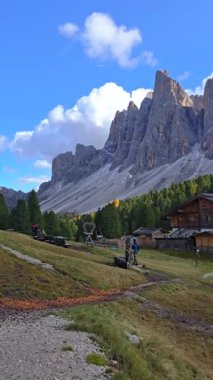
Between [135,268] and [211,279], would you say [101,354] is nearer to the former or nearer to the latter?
[135,268]

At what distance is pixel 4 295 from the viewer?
94.8 feet

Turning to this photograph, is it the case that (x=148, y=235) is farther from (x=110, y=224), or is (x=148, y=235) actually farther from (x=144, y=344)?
(x=144, y=344)

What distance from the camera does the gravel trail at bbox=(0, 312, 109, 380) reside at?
14242mm

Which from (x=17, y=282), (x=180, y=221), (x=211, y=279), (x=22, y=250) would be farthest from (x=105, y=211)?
(x=17, y=282)

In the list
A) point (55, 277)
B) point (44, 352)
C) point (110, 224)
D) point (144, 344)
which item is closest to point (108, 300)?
point (55, 277)

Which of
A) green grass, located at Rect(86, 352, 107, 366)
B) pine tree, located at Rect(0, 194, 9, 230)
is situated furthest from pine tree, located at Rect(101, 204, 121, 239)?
green grass, located at Rect(86, 352, 107, 366)

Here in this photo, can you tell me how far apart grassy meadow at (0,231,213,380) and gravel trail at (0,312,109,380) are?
0.75m

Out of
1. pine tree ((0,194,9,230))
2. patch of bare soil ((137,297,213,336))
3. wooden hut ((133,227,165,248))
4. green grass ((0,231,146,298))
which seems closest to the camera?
patch of bare soil ((137,297,213,336))

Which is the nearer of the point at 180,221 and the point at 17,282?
the point at 17,282

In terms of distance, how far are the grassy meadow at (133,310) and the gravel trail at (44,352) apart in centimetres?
75

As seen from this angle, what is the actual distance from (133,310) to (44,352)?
13983mm

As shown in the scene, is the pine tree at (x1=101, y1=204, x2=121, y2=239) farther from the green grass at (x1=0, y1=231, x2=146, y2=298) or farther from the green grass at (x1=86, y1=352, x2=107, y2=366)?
the green grass at (x1=86, y1=352, x2=107, y2=366)

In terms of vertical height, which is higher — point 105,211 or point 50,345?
point 105,211

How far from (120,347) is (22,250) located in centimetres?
2727
